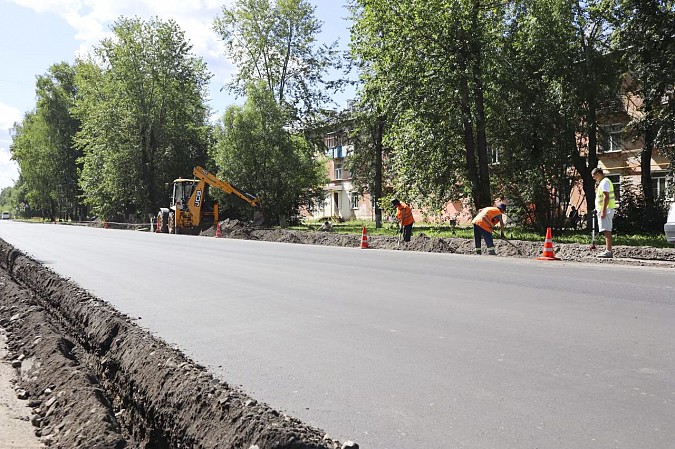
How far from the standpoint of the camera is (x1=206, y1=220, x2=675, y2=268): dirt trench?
13000mm

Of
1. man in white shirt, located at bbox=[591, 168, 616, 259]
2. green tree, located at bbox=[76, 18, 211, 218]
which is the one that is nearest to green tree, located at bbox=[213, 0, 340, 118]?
green tree, located at bbox=[76, 18, 211, 218]

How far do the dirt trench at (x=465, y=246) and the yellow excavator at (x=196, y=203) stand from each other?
418 centimetres

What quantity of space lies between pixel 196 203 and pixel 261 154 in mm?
5714

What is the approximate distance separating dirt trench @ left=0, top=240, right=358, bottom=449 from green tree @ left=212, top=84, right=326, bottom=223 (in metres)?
28.7

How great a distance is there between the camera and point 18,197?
112 m

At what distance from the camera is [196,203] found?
32.3m

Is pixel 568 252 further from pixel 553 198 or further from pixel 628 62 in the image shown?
pixel 628 62

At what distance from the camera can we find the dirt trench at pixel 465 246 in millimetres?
13000

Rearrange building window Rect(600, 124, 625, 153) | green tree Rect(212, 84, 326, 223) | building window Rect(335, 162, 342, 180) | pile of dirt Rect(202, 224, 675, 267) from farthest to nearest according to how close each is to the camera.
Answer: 1. building window Rect(335, 162, 342, 180)
2. green tree Rect(212, 84, 326, 223)
3. building window Rect(600, 124, 625, 153)
4. pile of dirt Rect(202, 224, 675, 267)

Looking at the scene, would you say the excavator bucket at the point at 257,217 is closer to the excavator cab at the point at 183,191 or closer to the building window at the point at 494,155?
the excavator cab at the point at 183,191

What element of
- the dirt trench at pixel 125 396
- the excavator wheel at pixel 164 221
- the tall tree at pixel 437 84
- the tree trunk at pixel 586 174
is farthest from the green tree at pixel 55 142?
the dirt trench at pixel 125 396

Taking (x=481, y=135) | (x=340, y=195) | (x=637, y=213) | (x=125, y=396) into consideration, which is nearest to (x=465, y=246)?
(x=481, y=135)

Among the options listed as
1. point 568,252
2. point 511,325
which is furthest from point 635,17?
point 511,325

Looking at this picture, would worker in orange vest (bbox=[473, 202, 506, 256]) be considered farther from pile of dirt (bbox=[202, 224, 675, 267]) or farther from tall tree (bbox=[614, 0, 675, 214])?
tall tree (bbox=[614, 0, 675, 214])
